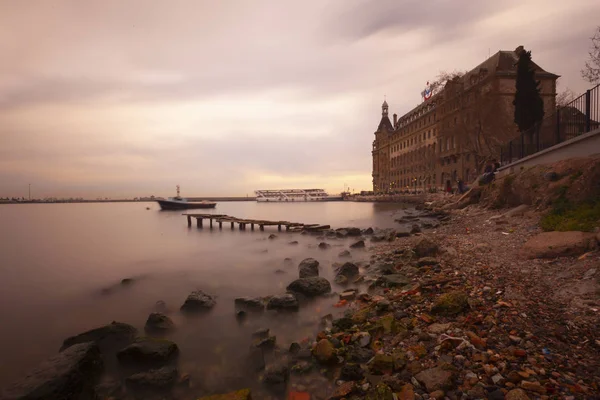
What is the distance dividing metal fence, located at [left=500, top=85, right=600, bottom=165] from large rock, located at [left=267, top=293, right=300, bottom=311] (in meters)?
12.7

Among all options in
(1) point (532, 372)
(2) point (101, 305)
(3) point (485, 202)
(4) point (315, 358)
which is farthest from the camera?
(3) point (485, 202)

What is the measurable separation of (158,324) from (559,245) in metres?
9.74

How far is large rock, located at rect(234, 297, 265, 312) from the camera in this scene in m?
8.11

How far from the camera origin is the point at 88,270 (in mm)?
14656

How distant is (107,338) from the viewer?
21.4 feet

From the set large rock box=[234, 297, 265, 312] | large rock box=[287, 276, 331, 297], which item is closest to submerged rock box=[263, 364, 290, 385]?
large rock box=[234, 297, 265, 312]

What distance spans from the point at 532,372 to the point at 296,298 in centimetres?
571

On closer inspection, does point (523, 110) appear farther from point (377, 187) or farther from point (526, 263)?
point (377, 187)

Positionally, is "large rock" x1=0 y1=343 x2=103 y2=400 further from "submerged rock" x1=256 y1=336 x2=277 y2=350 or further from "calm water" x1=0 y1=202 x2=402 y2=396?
"submerged rock" x1=256 y1=336 x2=277 y2=350

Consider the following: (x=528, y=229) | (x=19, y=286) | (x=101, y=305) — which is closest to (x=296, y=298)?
(x=101, y=305)

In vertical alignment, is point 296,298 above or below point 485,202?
below

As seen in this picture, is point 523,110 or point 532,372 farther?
point 523,110

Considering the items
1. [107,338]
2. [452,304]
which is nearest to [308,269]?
[452,304]

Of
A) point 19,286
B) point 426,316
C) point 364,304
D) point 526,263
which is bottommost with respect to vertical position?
point 19,286
